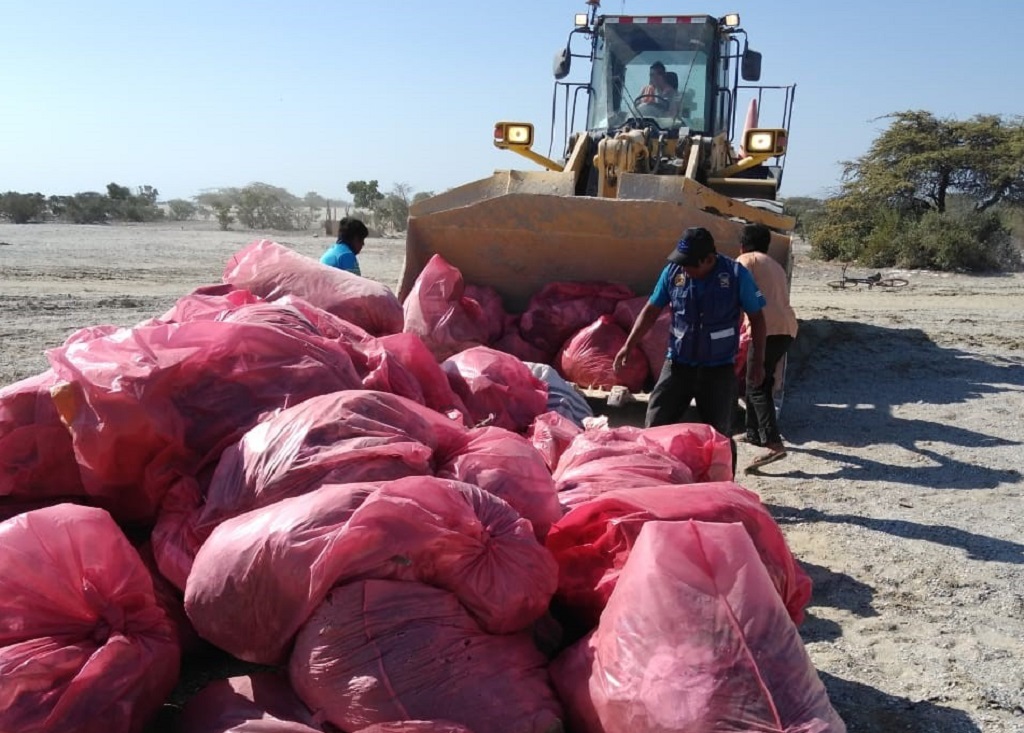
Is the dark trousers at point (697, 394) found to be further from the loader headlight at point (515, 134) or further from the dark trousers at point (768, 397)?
the loader headlight at point (515, 134)

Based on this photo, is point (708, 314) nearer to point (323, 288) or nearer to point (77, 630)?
point (323, 288)

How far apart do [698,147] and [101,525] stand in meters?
5.87

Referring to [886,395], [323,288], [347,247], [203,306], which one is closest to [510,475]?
[203,306]

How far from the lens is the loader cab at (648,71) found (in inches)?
314

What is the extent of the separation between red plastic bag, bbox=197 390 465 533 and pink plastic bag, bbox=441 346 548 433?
4.42 feet

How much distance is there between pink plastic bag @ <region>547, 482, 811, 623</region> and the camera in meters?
2.44

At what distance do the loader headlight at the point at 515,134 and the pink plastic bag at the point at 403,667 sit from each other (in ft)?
21.5

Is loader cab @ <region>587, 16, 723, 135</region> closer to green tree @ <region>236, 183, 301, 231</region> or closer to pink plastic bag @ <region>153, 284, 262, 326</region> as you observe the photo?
pink plastic bag @ <region>153, 284, 262, 326</region>

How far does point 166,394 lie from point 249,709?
40.3 inches

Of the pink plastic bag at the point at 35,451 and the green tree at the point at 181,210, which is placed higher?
the green tree at the point at 181,210

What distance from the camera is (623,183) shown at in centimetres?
620

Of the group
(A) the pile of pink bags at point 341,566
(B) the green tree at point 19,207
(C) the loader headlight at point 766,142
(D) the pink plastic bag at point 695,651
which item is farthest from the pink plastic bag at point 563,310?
(B) the green tree at point 19,207

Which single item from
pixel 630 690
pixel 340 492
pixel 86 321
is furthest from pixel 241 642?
pixel 86 321

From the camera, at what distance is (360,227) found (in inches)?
210
